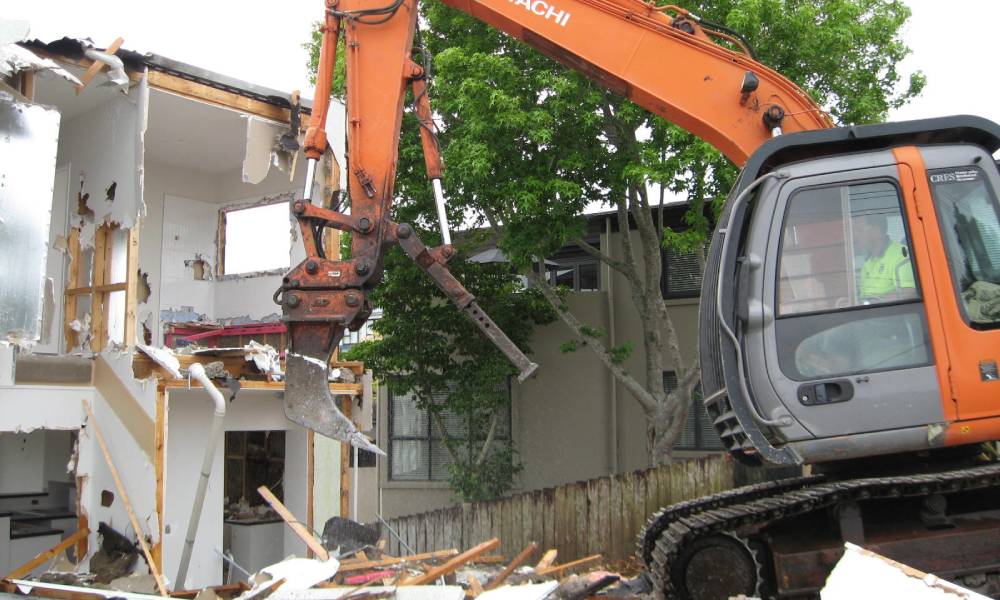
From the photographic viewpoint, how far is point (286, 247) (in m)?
11.4

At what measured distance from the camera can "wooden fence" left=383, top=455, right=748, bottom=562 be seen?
1150cm

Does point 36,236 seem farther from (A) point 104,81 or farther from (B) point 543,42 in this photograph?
(B) point 543,42

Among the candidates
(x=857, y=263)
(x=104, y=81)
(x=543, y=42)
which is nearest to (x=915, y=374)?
(x=857, y=263)

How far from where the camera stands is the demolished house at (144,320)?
8.02 m

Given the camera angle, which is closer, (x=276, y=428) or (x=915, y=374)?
(x=915, y=374)

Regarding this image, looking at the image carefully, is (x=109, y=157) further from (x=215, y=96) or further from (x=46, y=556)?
(x=46, y=556)

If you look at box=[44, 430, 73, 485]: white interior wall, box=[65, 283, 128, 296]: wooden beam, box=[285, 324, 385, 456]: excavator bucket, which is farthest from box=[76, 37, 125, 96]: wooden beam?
box=[44, 430, 73, 485]: white interior wall

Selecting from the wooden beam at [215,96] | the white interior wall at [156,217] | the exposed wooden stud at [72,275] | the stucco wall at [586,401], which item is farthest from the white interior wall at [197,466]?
the stucco wall at [586,401]

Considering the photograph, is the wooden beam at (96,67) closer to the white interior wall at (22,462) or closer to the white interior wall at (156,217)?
the white interior wall at (156,217)

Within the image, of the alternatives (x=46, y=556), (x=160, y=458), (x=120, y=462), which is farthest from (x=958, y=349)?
(x=46, y=556)

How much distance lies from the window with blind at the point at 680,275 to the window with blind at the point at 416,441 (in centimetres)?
463

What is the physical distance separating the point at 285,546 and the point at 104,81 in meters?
5.53

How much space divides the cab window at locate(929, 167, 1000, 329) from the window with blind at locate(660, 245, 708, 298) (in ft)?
35.8

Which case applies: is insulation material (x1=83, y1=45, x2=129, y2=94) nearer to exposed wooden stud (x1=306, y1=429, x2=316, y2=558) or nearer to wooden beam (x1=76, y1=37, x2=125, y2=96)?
wooden beam (x1=76, y1=37, x2=125, y2=96)
